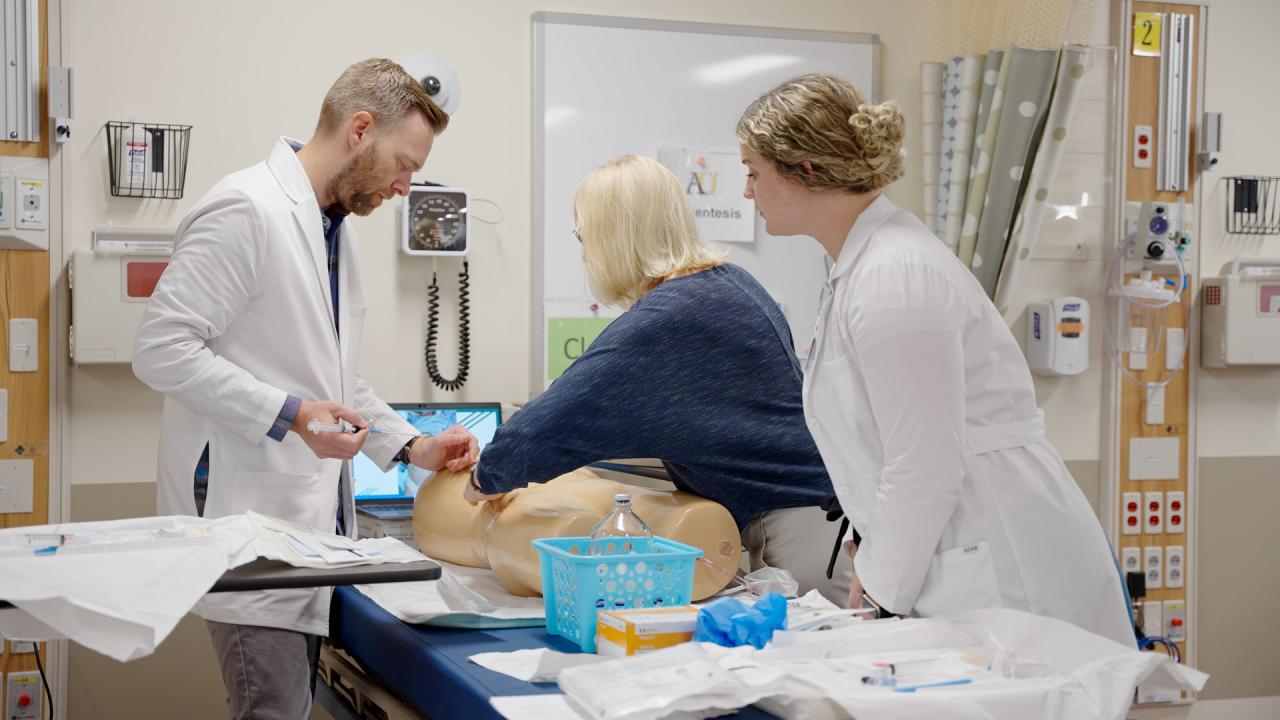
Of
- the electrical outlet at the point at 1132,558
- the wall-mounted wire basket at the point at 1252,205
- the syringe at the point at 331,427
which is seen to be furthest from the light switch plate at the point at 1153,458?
the syringe at the point at 331,427

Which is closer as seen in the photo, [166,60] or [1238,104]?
[166,60]

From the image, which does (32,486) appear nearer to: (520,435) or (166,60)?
(166,60)

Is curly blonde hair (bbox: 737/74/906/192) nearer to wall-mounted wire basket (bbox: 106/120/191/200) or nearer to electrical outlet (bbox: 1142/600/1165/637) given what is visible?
wall-mounted wire basket (bbox: 106/120/191/200)

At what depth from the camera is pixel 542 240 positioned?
3500 millimetres

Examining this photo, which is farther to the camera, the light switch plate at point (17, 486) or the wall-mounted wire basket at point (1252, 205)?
the wall-mounted wire basket at point (1252, 205)

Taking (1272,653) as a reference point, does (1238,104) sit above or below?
above

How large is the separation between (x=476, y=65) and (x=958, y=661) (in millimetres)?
2542

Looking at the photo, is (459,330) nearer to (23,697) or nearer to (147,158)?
(147,158)

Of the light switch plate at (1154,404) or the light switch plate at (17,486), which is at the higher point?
the light switch plate at (1154,404)

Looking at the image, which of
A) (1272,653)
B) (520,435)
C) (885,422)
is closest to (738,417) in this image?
(520,435)

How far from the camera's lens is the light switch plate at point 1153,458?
4.00 m

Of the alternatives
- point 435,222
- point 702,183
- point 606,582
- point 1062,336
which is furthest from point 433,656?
point 1062,336

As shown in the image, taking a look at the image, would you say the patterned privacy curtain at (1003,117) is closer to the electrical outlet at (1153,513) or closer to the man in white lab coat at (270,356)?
the electrical outlet at (1153,513)

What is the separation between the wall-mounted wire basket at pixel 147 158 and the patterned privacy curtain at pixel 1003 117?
2249mm
